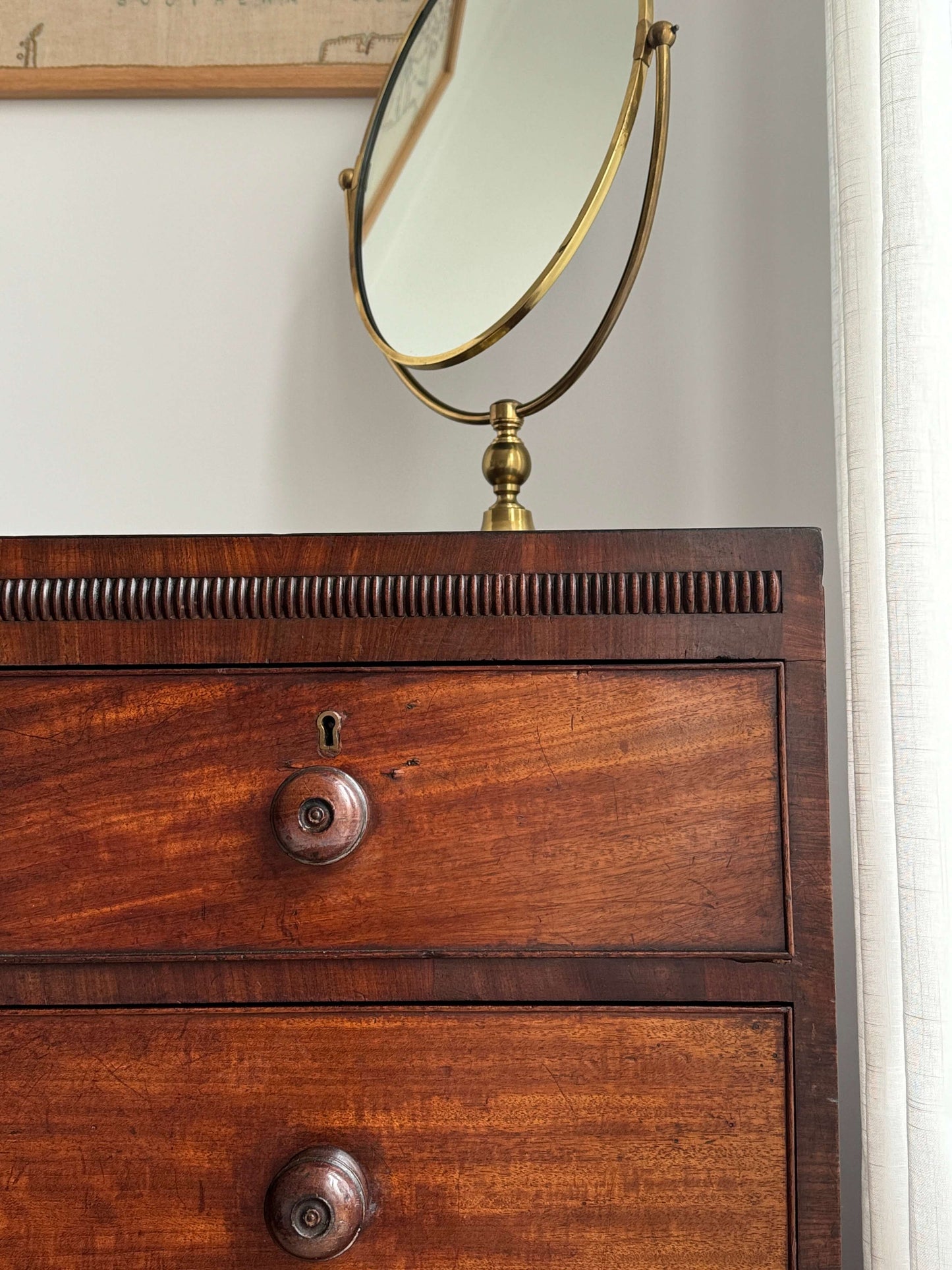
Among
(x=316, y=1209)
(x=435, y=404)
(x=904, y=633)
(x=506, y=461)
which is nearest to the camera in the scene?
(x=316, y=1209)

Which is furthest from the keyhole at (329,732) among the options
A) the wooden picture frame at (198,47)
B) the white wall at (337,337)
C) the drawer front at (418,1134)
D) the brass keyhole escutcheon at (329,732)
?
the wooden picture frame at (198,47)

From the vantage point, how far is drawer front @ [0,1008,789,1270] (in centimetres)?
50

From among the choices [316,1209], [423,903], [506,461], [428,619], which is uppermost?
[506,461]

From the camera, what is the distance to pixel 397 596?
1.71 feet

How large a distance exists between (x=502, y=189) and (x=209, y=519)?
45 centimetres

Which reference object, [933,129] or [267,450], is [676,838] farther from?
[267,450]

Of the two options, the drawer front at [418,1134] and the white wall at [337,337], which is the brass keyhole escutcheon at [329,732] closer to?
the drawer front at [418,1134]

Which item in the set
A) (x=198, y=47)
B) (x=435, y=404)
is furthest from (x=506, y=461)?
(x=198, y=47)

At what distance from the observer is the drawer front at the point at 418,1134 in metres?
0.50

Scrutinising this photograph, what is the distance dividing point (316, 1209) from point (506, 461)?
1.78 feet

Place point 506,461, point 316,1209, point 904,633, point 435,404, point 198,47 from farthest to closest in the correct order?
1. point 198,47
2. point 435,404
3. point 506,461
4. point 904,633
5. point 316,1209

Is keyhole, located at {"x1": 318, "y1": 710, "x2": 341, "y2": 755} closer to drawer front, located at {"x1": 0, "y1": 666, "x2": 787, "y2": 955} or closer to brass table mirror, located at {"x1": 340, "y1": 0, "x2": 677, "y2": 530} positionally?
drawer front, located at {"x1": 0, "y1": 666, "x2": 787, "y2": 955}

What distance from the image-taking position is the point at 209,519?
104cm

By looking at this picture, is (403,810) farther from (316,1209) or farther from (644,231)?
(644,231)
